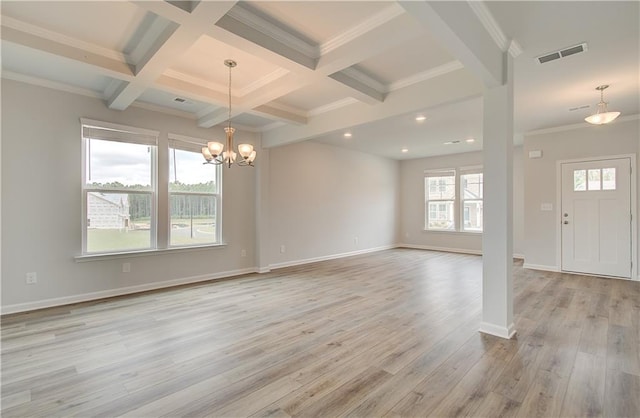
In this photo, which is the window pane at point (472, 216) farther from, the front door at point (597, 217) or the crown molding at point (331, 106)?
the crown molding at point (331, 106)

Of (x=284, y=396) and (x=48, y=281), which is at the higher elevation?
(x=48, y=281)

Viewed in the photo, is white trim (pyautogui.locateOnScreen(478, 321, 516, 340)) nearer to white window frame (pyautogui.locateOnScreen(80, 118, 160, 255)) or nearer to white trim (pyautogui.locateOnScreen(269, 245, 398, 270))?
white trim (pyautogui.locateOnScreen(269, 245, 398, 270))

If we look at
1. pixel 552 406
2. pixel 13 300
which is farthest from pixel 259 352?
pixel 13 300

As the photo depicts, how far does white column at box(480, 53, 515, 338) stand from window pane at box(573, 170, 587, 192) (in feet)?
12.8

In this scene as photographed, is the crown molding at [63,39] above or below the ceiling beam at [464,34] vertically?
above

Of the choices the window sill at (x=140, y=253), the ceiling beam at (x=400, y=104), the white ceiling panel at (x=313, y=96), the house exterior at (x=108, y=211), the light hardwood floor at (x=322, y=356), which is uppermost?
the white ceiling panel at (x=313, y=96)

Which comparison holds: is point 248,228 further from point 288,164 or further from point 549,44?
point 549,44

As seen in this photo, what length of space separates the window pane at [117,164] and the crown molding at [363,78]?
319 centimetres

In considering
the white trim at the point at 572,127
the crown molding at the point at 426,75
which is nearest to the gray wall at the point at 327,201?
the crown molding at the point at 426,75

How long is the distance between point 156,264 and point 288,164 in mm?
3106

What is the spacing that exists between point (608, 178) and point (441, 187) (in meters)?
3.79

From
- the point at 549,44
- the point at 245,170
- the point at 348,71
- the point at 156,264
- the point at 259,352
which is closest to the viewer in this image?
the point at 259,352

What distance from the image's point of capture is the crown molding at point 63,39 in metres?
2.47

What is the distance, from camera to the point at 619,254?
5.01 meters
